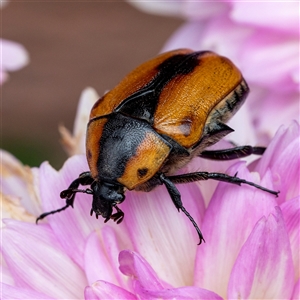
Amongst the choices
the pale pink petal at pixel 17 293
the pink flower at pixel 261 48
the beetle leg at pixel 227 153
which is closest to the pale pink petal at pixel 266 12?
the pink flower at pixel 261 48

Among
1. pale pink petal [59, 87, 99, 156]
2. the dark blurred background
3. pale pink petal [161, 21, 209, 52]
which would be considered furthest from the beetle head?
the dark blurred background

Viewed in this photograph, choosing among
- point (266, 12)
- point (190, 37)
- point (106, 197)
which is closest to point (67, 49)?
point (190, 37)

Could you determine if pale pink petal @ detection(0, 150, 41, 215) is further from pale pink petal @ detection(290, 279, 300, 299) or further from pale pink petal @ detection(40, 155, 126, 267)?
pale pink petal @ detection(290, 279, 300, 299)

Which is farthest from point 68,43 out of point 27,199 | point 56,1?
point 27,199

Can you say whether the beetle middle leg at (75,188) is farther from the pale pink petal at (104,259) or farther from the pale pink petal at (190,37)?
the pale pink petal at (190,37)

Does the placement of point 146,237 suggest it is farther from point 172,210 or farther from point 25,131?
point 25,131

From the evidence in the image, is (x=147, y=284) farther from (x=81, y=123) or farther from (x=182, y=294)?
(x=81, y=123)

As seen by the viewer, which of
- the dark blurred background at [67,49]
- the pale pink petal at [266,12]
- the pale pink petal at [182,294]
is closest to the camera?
the pale pink petal at [182,294]
